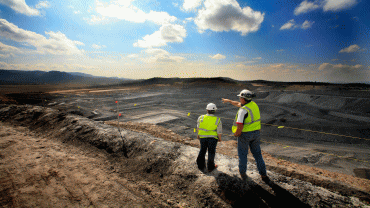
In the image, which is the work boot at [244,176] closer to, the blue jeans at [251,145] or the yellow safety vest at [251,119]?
the blue jeans at [251,145]

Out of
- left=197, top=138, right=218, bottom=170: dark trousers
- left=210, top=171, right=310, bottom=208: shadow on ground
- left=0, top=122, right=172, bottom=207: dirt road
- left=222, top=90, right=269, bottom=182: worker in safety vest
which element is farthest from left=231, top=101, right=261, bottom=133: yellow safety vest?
left=0, top=122, right=172, bottom=207: dirt road

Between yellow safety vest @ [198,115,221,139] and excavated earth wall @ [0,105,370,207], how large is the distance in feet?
3.34

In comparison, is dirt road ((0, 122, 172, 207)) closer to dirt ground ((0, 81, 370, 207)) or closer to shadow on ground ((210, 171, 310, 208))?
dirt ground ((0, 81, 370, 207))

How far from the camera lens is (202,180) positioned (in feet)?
11.1

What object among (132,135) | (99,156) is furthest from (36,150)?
(132,135)

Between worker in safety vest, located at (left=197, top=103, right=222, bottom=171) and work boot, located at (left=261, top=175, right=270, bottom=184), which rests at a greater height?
worker in safety vest, located at (left=197, top=103, right=222, bottom=171)

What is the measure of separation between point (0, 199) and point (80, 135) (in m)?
3.84

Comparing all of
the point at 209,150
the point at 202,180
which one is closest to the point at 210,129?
the point at 209,150

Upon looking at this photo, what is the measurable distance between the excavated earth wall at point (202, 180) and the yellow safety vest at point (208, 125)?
1.02m

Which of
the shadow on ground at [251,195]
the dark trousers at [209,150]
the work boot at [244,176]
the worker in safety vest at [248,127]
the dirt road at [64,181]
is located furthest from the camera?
the dark trousers at [209,150]

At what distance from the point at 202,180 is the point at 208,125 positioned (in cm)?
129

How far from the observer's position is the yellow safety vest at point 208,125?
3.32m

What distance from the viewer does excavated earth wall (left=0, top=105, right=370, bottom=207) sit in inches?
111

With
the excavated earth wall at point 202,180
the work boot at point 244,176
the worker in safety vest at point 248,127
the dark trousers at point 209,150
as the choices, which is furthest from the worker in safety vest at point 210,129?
the work boot at point 244,176
